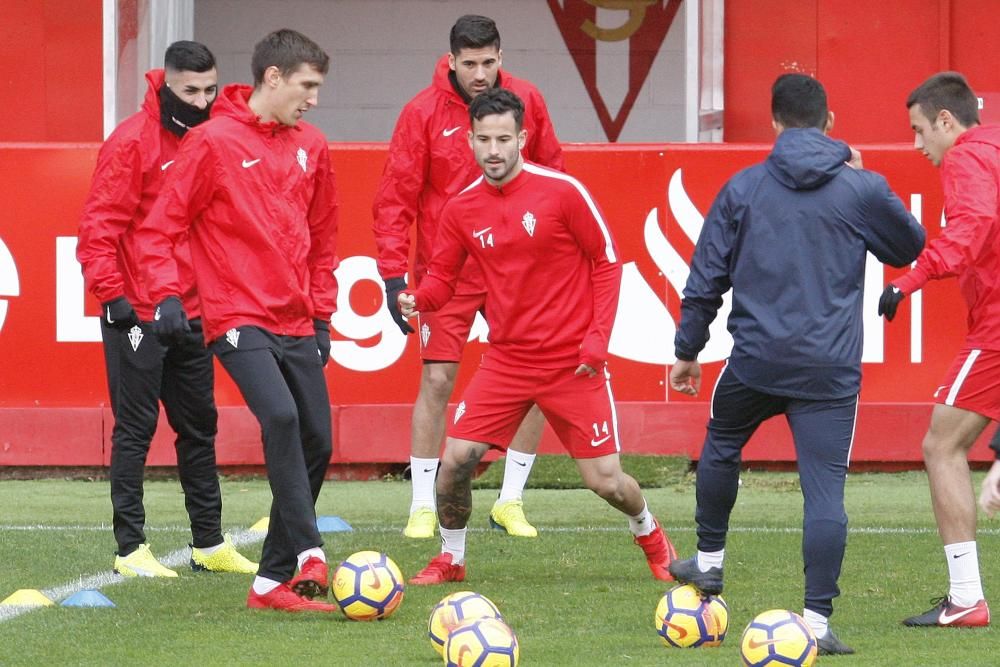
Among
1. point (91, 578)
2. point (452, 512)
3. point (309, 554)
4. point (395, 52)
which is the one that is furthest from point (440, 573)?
point (395, 52)

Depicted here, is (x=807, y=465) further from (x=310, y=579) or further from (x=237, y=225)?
(x=237, y=225)

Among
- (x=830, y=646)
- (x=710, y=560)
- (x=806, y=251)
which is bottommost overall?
(x=830, y=646)

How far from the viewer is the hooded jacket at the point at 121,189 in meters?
7.29

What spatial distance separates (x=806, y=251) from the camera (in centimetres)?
569

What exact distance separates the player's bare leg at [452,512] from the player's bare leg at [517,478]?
4.51ft

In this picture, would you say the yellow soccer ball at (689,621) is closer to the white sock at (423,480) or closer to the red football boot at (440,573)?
the red football boot at (440,573)

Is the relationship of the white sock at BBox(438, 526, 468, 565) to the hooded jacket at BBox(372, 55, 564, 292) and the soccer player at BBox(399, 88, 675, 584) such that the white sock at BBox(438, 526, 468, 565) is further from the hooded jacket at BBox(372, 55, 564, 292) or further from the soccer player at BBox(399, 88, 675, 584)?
the hooded jacket at BBox(372, 55, 564, 292)

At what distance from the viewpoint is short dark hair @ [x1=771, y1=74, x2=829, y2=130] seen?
5.79m

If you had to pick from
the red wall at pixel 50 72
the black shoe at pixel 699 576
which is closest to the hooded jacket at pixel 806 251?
the black shoe at pixel 699 576

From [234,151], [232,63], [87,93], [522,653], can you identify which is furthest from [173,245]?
[232,63]

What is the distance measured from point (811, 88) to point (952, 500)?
67.1 inches

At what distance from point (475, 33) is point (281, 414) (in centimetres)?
259

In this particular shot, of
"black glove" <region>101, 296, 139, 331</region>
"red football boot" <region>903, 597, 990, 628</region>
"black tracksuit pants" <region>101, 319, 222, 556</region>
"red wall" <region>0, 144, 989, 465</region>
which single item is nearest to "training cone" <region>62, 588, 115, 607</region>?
"black tracksuit pants" <region>101, 319, 222, 556</region>

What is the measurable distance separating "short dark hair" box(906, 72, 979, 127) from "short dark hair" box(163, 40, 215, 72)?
9.37ft
